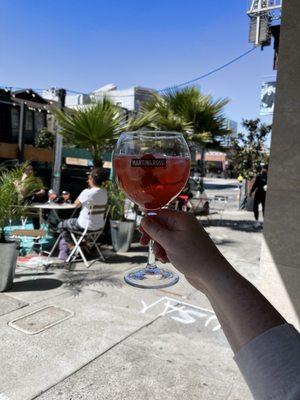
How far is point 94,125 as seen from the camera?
20.9 ft

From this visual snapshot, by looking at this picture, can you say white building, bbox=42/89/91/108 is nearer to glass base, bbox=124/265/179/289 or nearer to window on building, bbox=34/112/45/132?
window on building, bbox=34/112/45/132

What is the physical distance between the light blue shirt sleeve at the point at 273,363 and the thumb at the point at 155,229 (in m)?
0.31

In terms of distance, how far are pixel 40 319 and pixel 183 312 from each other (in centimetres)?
148

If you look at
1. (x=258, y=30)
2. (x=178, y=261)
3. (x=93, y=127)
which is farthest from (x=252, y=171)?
(x=178, y=261)

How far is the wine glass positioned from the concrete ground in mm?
1837

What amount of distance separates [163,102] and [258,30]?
15.4ft

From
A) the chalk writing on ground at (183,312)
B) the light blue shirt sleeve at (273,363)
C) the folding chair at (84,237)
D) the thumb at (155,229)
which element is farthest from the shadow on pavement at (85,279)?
the light blue shirt sleeve at (273,363)

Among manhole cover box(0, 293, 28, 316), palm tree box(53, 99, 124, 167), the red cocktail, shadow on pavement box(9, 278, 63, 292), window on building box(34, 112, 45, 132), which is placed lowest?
manhole cover box(0, 293, 28, 316)

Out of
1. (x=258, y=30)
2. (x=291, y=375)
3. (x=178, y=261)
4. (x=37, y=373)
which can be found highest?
(x=258, y=30)

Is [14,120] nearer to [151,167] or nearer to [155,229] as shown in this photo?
[151,167]

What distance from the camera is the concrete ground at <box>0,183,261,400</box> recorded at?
8.50ft

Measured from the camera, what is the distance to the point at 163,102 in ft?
30.8

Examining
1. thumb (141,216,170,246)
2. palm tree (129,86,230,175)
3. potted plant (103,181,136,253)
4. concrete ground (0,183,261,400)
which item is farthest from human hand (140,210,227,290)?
palm tree (129,86,230,175)

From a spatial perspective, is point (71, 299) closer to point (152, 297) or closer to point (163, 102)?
point (152, 297)
